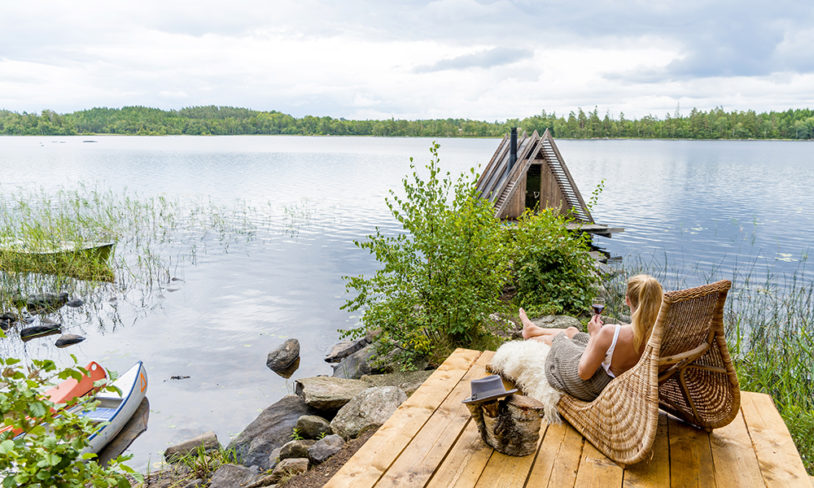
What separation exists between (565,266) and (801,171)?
46.2 metres

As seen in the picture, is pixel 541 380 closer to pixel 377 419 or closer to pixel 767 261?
pixel 377 419

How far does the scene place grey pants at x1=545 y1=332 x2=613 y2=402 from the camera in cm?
371

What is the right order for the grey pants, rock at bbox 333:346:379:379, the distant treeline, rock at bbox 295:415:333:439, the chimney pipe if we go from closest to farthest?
1. the grey pants
2. rock at bbox 295:415:333:439
3. rock at bbox 333:346:379:379
4. the chimney pipe
5. the distant treeline

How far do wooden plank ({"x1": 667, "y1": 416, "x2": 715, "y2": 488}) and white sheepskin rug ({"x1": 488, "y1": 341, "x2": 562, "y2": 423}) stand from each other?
2.49 ft

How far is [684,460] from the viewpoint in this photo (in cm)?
332

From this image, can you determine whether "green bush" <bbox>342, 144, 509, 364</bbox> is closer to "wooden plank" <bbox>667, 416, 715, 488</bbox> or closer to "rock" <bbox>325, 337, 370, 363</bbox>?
"rock" <bbox>325, 337, 370, 363</bbox>

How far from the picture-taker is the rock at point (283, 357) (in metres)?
9.42

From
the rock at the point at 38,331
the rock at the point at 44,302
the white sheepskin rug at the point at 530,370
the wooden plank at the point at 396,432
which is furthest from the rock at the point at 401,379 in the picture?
the rock at the point at 44,302

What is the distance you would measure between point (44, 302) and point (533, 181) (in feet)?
44.1

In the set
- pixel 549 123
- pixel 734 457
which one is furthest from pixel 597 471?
pixel 549 123

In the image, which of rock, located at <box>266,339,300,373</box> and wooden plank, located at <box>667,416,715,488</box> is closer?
wooden plank, located at <box>667,416,715,488</box>

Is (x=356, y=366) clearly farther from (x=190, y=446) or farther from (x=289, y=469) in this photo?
(x=289, y=469)

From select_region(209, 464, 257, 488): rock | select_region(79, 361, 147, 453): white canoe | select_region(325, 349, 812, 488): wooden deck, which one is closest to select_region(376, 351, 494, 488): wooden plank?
select_region(325, 349, 812, 488): wooden deck

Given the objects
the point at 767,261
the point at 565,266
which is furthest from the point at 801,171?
the point at 565,266
